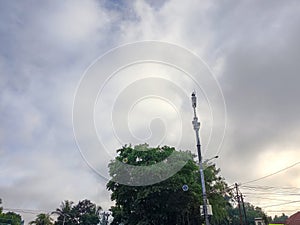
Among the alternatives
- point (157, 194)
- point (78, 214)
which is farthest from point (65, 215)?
point (157, 194)

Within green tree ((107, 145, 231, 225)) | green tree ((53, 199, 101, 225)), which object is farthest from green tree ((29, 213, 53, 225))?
green tree ((107, 145, 231, 225))

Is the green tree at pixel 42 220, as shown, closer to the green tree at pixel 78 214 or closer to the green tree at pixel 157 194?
the green tree at pixel 78 214

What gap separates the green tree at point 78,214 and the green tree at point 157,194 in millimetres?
45459

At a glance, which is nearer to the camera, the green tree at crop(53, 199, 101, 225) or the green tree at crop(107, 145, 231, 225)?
the green tree at crop(107, 145, 231, 225)

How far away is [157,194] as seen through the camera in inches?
1125

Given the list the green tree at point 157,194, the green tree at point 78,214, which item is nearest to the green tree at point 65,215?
the green tree at point 78,214

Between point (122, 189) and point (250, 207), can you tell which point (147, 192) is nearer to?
point (122, 189)

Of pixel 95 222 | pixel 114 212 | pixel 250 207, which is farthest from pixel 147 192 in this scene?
pixel 250 207

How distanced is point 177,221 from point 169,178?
19.3ft

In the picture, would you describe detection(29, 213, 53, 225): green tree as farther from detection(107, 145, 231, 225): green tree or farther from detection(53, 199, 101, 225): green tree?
detection(107, 145, 231, 225): green tree

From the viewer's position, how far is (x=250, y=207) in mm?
77375

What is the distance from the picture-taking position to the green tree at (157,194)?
1119 inches

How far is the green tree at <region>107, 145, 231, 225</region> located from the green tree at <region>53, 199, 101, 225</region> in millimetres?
45459

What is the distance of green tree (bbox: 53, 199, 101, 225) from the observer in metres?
74.3
